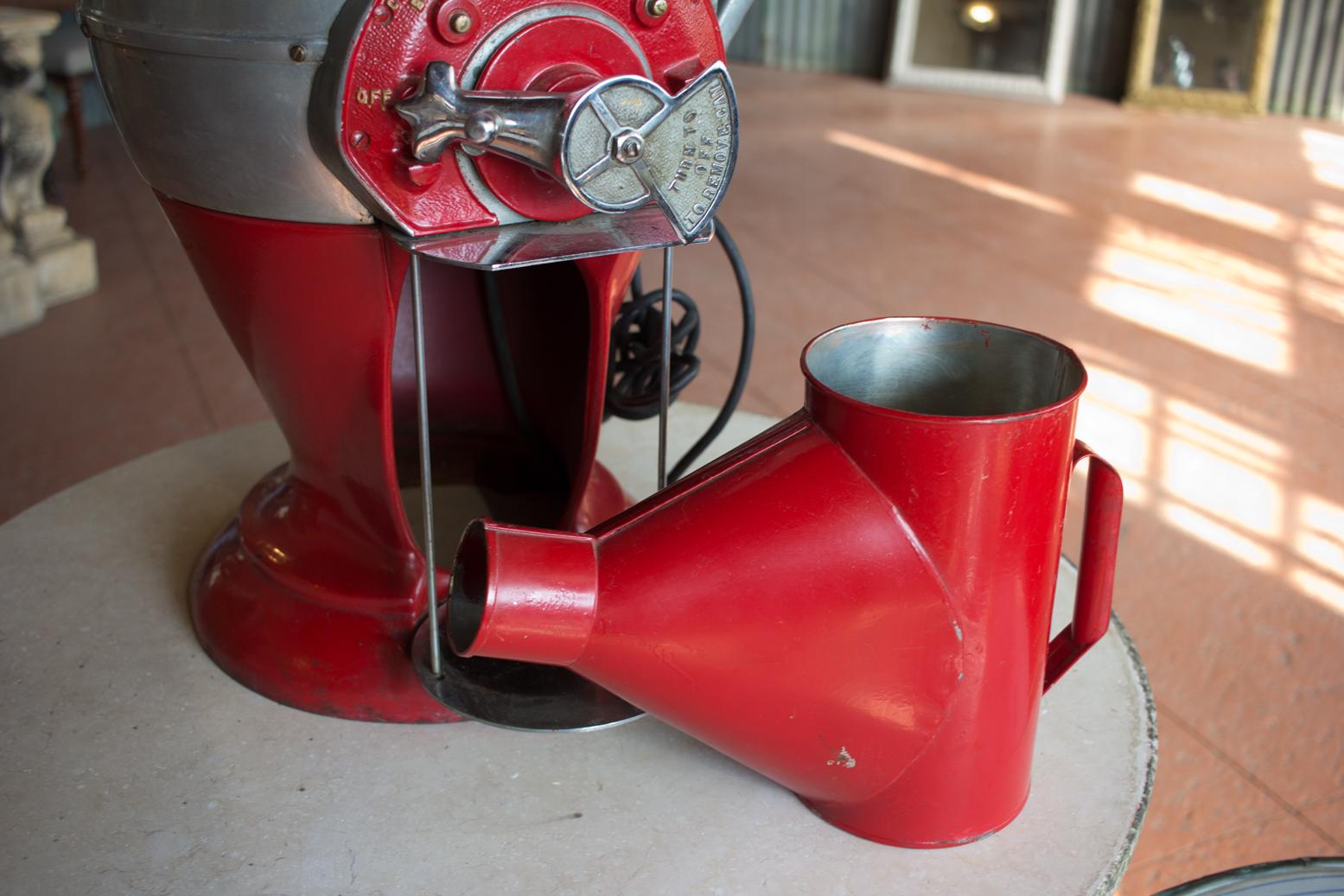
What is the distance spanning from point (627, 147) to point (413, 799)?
36cm

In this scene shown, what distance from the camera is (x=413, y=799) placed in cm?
67

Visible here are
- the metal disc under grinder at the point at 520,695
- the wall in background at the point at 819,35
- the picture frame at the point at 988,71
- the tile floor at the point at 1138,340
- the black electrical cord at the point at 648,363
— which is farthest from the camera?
the wall in background at the point at 819,35

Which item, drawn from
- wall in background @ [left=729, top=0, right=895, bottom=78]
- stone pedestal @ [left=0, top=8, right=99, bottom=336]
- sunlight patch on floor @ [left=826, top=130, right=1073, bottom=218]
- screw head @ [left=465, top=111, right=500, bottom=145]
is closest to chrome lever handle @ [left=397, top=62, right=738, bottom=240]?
screw head @ [left=465, top=111, right=500, bottom=145]

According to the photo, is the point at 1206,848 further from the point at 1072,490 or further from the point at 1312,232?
the point at 1312,232

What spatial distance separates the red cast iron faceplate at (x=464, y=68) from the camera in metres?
0.58

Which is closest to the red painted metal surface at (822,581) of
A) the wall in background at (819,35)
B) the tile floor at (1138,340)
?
the tile floor at (1138,340)

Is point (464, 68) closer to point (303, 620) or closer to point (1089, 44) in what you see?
point (303, 620)

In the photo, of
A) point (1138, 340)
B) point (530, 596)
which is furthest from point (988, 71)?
point (530, 596)

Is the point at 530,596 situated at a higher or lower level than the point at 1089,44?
lower

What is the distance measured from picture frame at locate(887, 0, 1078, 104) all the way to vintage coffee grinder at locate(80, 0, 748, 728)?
4.29 metres

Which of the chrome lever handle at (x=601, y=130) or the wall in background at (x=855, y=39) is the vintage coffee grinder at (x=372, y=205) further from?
the wall in background at (x=855, y=39)

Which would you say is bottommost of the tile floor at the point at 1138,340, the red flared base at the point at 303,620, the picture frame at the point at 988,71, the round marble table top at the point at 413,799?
the tile floor at the point at 1138,340

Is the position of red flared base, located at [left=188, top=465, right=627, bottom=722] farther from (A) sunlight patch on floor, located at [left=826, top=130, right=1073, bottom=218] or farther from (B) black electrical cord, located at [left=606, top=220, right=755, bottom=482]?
(A) sunlight patch on floor, located at [left=826, top=130, right=1073, bottom=218]

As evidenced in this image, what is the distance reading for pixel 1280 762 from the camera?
4.70ft
